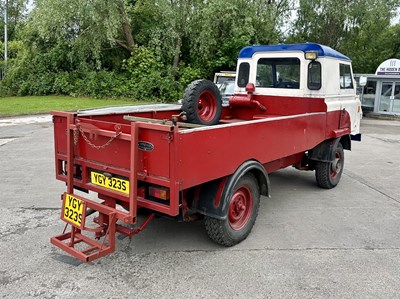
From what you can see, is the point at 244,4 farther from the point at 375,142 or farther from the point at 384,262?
the point at 384,262

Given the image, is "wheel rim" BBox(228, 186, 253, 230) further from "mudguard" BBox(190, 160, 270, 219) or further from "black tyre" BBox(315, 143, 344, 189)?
"black tyre" BBox(315, 143, 344, 189)

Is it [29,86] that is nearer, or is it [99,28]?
[99,28]

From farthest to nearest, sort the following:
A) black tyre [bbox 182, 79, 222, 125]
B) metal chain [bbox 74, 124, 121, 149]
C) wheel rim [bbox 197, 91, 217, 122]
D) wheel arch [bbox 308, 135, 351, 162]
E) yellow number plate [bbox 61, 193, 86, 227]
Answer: wheel arch [bbox 308, 135, 351, 162] → wheel rim [bbox 197, 91, 217, 122] → black tyre [bbox 182, 79, 222, 125] → yellow number plate [bbox 61, 193, 86, 227] → metal chain [bbox 74, 124, 121, 149]

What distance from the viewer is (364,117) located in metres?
20.9

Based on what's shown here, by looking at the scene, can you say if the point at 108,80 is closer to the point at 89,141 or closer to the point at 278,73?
the point at 278,73

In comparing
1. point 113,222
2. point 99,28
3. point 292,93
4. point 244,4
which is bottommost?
point 113,222

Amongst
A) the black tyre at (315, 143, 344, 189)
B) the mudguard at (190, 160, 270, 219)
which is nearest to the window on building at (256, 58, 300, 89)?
the black tyre at (315, 143, 344, 189)

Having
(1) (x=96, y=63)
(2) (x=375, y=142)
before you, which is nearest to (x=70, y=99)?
(1) (x=96, y=63)

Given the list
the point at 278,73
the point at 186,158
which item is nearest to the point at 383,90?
the point at 278,73

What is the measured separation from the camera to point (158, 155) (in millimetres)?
3363

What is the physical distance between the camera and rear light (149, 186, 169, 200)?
3.43 metres

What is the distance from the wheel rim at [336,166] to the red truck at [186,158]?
19.6 inches

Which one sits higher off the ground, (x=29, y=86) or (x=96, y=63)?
(x=96, y=63)

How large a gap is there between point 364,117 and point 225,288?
1972cm
